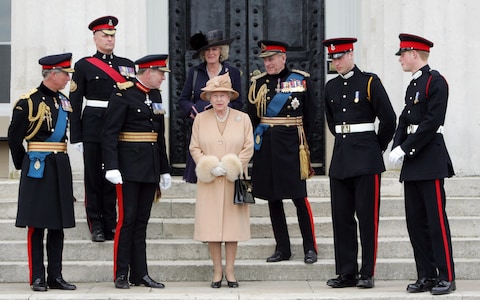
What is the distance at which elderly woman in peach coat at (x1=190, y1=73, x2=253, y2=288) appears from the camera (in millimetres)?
8516

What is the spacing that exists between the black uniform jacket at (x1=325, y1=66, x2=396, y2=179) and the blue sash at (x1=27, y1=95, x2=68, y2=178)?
88.3 inches

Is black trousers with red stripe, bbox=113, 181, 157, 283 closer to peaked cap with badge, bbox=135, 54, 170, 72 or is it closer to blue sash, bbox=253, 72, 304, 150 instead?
peaked cap with badge, bbox=135, 54, 170, 72

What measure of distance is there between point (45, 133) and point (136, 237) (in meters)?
1.13

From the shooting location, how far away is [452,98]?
35.8ft

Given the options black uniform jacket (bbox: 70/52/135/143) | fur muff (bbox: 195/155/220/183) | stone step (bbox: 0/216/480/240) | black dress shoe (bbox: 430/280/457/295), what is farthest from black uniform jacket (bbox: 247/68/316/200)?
black dress shoe (bbox: 430/280/457/295)

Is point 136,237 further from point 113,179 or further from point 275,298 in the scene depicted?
point 275,298

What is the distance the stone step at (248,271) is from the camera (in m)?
9.03

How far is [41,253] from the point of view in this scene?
852 centimetres

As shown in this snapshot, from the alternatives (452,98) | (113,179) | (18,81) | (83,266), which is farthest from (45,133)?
(452,98)

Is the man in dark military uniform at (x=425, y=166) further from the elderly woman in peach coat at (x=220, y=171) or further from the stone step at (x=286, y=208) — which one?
the stone step at (x=286, y=208)

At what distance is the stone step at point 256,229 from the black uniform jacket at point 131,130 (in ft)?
3.58

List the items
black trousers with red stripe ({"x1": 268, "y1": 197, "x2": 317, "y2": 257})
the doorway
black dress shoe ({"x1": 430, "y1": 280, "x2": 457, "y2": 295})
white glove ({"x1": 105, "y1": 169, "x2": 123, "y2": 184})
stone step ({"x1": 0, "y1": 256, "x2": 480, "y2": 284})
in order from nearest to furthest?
black dress shoe ({"x1": 430, "y1": 280, "x2": 457, "y2": 295}) < white glove ({"x1": 105, "y1": 169, "x2": 123, "y2": 184}) < stone step ({"x1": 0, "y1": 256, "x2": 480, "y2": 284}) < black trousers with red stripe ({"x1": 268, "y1": 197, "x2": 317, "y2": 257}) < the doorway

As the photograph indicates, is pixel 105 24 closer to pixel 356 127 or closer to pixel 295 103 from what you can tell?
pixel 295 103

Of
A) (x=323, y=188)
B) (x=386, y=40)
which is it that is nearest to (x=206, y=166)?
(x=323, y=188)
